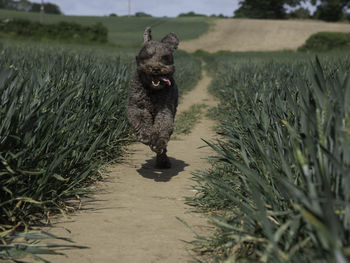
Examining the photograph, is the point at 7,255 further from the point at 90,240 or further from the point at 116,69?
the point at 116,69

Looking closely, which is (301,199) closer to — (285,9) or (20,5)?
(285,9)

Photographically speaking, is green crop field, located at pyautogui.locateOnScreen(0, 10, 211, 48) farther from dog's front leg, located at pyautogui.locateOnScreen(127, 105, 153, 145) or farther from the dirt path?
the dirt path

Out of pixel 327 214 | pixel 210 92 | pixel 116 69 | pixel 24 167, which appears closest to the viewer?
pixel 327 214

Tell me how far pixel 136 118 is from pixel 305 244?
2.89m

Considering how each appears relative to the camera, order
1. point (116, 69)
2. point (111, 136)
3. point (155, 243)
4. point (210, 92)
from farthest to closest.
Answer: point (210, 92) < point (116, 69) < point (111, 136) < point (155, 243)

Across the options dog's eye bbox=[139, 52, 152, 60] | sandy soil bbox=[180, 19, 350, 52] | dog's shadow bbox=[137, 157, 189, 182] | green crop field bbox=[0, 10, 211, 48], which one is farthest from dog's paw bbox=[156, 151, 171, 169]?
sandy soil bbox=[180, 19, 350, 52]

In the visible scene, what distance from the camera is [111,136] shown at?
5.27 m

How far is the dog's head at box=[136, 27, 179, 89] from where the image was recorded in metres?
4.03

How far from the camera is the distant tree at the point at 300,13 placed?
84.9 m

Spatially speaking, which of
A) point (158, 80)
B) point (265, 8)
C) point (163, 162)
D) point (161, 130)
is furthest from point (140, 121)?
point (265, 8)

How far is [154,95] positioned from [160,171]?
1057 millimetres

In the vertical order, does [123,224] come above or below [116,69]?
below

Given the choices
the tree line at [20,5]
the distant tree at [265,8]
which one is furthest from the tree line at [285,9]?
the tree line at [20,5]

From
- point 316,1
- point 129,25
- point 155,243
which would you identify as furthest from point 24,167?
point 316,1
